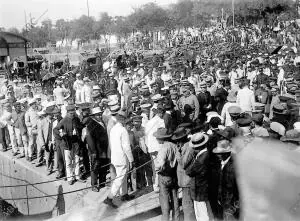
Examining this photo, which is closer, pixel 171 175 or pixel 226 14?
pixel 171 175

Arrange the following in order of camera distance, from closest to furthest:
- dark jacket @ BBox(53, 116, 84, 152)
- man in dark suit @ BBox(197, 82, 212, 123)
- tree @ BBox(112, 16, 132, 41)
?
1. dark jacket @ BBox(53, 116, 84, 152)
2. man in dark suit @ BBox(197, 82, 212, 123)
3. tree @ BBox(112, 16, 132, 41)

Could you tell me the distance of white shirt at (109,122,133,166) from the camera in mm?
7405

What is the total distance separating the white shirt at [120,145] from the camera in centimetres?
741

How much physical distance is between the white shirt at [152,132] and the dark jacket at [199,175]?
5.56ft

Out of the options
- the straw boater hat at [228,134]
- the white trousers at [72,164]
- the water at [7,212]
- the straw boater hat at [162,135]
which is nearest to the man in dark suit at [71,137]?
the white trousers at [72,164]

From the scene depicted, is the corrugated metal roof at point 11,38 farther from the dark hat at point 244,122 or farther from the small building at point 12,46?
the dark hat at point 244,122

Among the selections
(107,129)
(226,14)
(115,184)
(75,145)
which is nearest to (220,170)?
(115,184)

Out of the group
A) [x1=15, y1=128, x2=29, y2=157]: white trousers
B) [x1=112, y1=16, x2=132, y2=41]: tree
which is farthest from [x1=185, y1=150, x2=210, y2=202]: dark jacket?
[x1=112, y1=16, x2=132, y2=41]: tree

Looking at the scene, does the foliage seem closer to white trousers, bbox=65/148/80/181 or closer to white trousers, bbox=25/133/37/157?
white trousers, bbox=25/133/37/157

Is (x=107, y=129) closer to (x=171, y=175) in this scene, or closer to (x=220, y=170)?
(x=171, y=175)

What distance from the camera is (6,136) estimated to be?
1374 cm

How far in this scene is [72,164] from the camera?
31.2 feet

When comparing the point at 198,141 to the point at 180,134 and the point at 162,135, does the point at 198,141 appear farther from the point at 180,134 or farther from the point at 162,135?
the point at 162,135

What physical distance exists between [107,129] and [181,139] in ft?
8.54
